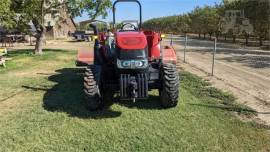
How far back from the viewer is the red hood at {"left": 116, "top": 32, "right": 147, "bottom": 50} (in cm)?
655

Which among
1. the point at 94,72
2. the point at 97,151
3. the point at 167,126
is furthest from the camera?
the point at 94,72

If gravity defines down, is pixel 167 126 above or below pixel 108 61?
below

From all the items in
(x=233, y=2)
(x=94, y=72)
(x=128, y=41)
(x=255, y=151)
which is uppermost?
(x=233, y=2)

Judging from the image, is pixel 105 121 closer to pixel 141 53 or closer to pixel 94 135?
pixel 94 135

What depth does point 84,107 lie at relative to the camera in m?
7.26

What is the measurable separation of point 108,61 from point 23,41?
34391mm

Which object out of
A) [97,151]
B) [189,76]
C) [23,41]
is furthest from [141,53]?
[23,41]

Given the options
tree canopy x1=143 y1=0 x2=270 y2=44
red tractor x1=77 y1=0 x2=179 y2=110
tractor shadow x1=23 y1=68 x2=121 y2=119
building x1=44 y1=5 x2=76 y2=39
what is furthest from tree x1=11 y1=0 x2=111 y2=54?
red tractor x1=77 y1=0 x2=179 y2=110

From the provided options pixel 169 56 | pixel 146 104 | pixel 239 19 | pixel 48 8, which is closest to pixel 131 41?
pixel 146 104

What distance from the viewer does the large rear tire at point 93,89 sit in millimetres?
6762

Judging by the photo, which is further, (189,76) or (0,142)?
(189,76)

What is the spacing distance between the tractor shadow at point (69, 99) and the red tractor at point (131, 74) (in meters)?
0.24

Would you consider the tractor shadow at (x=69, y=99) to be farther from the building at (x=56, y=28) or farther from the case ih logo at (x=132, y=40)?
the building at (x=56, y=28)

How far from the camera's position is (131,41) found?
6652 millimetres
